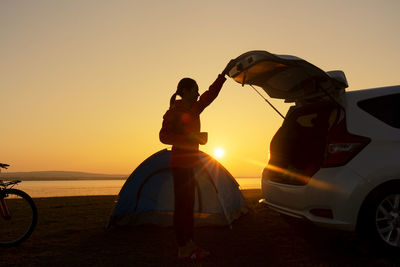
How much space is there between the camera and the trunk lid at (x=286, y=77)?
5012 millimetres

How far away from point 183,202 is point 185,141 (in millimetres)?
799

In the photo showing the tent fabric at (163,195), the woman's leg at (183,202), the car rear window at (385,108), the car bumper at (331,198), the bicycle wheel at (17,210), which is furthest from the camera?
the tent fabric at (163,195)

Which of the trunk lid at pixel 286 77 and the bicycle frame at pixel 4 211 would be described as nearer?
the trunk lid at pixel 286 77

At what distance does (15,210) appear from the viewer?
19.8ft

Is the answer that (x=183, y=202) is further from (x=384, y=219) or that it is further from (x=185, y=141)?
(x=384, y=219)

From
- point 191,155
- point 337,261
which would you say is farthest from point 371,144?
point 191,155

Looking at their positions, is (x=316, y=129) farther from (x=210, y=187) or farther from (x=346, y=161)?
(x=210, y=187)

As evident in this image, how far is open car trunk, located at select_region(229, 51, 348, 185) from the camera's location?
5.05 metres

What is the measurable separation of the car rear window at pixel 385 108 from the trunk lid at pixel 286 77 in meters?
0.37

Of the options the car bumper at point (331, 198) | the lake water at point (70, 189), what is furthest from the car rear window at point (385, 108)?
the lake water at point (70, 189)

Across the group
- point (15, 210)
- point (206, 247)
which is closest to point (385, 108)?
point (206, 247)

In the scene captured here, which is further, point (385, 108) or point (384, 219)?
point (385, 108)

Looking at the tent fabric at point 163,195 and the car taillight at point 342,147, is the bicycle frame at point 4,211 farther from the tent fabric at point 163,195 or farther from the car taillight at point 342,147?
the car taillight at point 342,147

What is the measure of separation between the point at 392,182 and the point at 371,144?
0.52 metres
